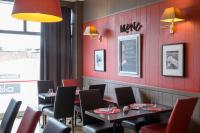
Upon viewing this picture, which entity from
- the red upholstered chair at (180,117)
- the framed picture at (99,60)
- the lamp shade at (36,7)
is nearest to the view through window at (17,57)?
the framed picture at (99,60)

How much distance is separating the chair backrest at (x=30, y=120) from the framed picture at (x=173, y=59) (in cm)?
236

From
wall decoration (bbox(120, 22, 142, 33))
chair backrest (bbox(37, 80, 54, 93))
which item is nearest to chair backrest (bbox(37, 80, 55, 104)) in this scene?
chair backrest (bbox(37, 80, 54, 93))

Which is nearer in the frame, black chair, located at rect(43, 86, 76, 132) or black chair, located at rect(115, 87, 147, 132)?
black chair, located at rect(115, 87, 147, 132)

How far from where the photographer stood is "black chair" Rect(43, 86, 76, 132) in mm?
4441

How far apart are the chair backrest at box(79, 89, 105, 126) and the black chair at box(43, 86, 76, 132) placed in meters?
0.64

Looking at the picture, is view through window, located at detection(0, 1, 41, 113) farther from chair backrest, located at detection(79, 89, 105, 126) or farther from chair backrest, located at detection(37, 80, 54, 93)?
chair backrest, located at detection(79, 89, 105, 126)

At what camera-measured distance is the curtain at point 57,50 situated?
21.1 feet

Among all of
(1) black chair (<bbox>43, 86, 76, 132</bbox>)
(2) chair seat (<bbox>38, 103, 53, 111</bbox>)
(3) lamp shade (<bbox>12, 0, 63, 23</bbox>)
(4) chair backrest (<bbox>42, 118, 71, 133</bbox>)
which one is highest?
(3) lamp shade (<bbox>12, 0, 63, 23</bbox>)

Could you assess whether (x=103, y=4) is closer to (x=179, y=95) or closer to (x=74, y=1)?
(x=74, y=1)

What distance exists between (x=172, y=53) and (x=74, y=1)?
3645 mm

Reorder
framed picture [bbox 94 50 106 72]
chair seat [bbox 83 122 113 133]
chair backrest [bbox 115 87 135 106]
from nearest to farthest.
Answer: chair seat [bbox 83 122 113 133] → chair backrest [bbox 115 87 135 106] → framed picture [bbox 94 50 106 72]

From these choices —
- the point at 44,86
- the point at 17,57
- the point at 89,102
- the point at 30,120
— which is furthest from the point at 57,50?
the point at 30,120

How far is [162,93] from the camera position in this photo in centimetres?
410

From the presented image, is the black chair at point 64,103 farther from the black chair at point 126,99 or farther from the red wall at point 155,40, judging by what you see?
the red wall at point 155,40
